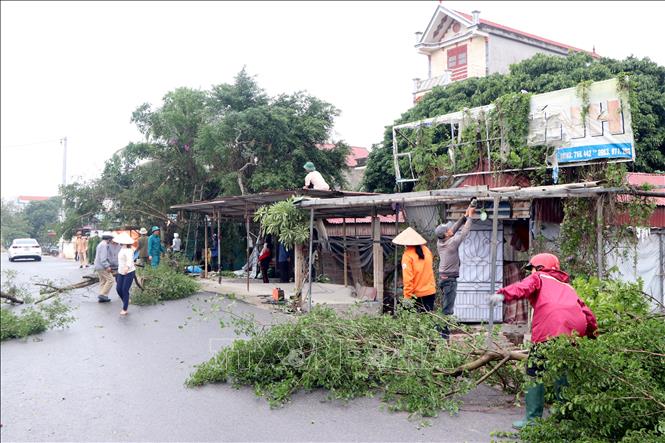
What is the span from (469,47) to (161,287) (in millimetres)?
21809

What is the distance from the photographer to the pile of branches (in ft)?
18.1

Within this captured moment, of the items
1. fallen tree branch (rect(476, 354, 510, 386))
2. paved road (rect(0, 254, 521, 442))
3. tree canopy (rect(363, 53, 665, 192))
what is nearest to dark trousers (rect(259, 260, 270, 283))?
tree canopy (rect(363, 53, 665, 192))

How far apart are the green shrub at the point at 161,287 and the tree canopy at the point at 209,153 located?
5.64m

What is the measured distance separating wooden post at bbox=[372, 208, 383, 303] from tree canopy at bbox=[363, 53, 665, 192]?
387cm

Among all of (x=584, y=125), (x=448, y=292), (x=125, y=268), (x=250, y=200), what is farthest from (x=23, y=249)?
(x=584, y=125)

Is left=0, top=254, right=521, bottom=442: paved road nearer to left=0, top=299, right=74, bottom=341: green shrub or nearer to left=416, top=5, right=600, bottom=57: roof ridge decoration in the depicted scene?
left=0, top=299, right=74, bottom=341: green shrub

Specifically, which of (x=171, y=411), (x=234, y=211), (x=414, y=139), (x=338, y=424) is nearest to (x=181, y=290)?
(x=234, y=211)

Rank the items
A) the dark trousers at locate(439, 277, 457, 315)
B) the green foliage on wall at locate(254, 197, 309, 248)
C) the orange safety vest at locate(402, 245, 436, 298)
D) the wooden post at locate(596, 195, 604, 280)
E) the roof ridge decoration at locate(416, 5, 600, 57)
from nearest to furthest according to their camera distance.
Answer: the orange safety vest at locate(402, 245, 436, 298), the dark trousers at locate(439, 277, 457, 315), the wooden post at locate(596, 195, 604, 280), the green foliage on wall at locate(254, 197, 309, 248), the roof ridge decoration at locate(416, 5, 600, 57)

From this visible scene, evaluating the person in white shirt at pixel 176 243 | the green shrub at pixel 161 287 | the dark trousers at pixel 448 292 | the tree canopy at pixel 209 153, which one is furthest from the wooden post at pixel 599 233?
the person in white shirt at pixel 176 243

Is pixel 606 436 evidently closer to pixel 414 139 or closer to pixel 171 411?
pixel 171 411

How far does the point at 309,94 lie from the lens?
21.0 m

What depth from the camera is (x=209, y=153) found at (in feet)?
64.3

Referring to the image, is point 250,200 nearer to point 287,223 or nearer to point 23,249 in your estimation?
point 287,223

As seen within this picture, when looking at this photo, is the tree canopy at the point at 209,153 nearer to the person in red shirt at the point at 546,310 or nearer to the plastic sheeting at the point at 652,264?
the plastic sheeting at the point at 652,264
